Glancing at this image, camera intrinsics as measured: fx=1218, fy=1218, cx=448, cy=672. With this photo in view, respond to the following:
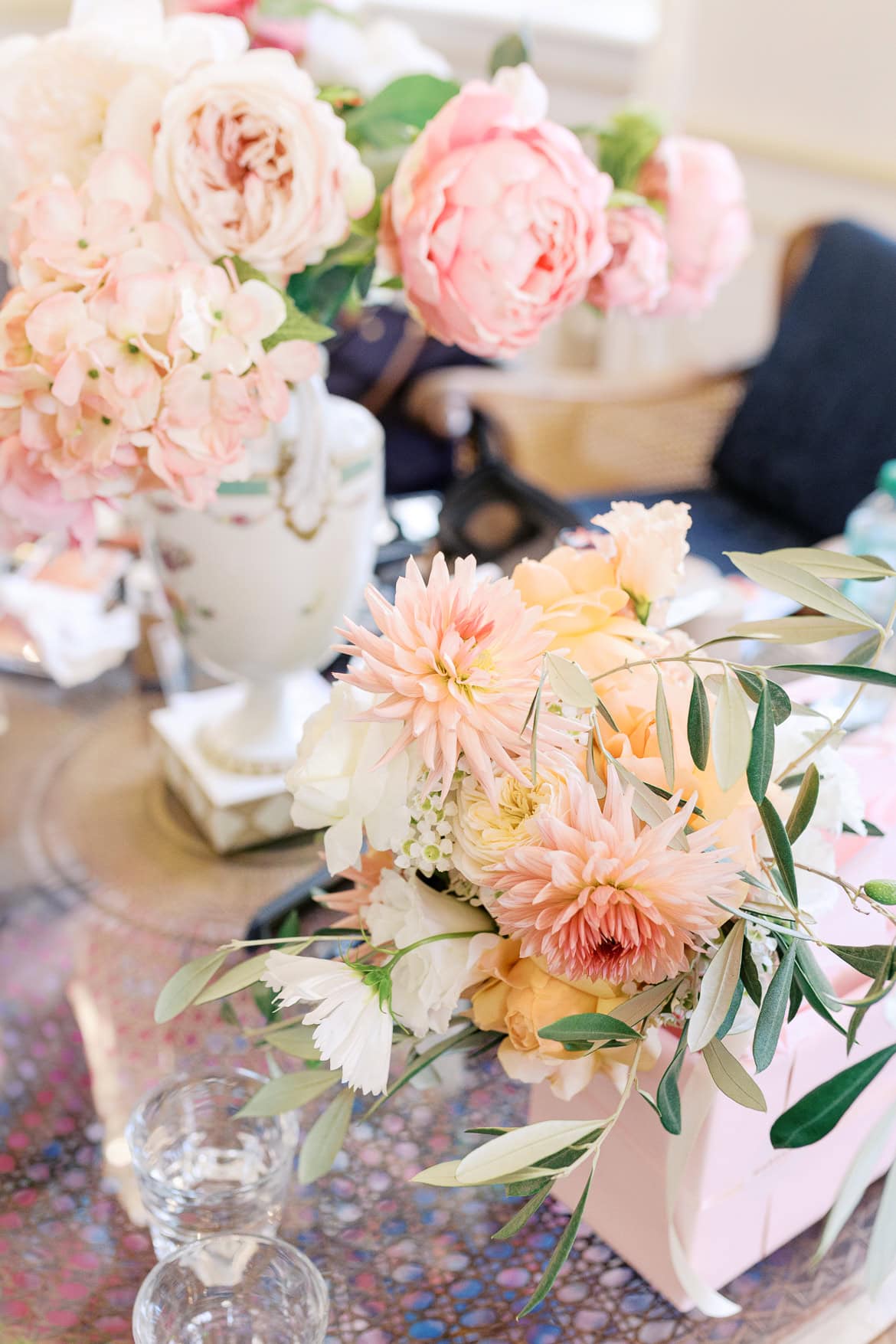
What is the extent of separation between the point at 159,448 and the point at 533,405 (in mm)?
1409

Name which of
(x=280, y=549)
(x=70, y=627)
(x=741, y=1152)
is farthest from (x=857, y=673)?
(x=70, y=627)

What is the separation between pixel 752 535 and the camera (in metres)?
1.79

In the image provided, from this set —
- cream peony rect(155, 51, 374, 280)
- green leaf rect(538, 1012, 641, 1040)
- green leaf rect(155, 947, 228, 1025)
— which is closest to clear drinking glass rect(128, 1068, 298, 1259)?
green leaf rect(155, 947, 228, 1025)

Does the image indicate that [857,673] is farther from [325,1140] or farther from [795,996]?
[325,1140]

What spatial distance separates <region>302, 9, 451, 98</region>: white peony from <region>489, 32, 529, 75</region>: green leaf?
0.13 ft

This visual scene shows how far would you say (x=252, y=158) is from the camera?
63 centimetres

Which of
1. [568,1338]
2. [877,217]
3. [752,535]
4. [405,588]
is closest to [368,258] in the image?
[405,588]

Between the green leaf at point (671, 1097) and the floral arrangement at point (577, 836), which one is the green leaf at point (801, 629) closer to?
the floral arrangement at point (577, 836)

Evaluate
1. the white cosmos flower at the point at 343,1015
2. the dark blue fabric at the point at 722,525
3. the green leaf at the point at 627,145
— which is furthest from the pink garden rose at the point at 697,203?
the dark blue fabric at the point at 722,525

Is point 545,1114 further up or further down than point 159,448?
further down

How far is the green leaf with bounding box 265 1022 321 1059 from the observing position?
0.55m

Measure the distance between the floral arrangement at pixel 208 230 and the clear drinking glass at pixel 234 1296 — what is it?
0.37 meters

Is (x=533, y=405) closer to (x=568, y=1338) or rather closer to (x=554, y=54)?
(x=554, y=54)

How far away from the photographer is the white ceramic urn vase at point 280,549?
2.64 ft
